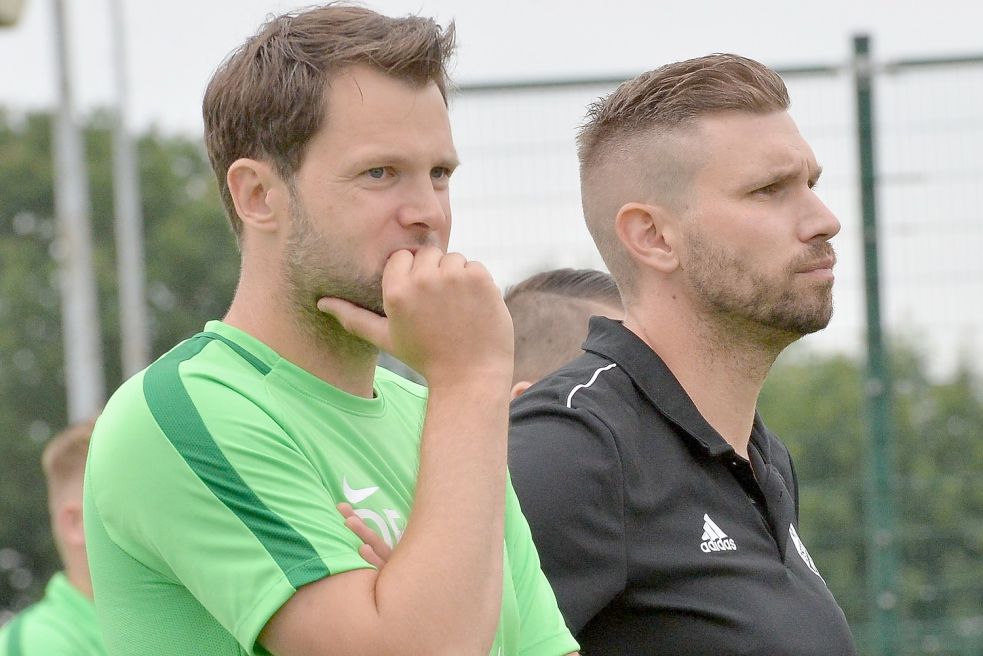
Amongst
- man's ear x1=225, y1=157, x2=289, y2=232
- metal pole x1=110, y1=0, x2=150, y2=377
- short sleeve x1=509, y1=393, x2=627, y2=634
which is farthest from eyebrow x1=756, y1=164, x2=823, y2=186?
metal pole x1=110, y1=0, x2=150, y2=377

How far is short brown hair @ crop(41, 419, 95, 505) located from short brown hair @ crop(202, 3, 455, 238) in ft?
10.3

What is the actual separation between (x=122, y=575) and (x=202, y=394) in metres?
0.28

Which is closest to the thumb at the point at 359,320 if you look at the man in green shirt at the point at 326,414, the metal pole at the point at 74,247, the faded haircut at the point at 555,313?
the man in green shirt at the point at 326,414

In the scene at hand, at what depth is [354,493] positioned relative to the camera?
2.19 meters

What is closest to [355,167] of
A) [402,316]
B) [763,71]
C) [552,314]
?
[402,316]

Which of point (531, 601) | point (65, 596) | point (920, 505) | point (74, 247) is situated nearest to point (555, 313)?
point (531, 601)

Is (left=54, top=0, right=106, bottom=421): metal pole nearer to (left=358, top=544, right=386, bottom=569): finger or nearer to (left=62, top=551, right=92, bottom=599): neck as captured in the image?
(left=62, top=551, right=92, bottom=599): neck

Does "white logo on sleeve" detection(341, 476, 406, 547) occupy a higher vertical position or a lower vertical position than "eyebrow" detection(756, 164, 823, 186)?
lower

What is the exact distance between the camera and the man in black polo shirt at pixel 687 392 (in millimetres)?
2840

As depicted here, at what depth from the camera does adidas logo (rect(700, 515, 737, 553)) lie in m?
2.94

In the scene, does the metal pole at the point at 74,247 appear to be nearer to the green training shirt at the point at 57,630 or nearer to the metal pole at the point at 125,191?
the metal pole at the point at 125,191

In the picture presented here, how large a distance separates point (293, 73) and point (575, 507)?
39.5 inches

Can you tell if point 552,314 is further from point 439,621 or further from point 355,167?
point 439,621

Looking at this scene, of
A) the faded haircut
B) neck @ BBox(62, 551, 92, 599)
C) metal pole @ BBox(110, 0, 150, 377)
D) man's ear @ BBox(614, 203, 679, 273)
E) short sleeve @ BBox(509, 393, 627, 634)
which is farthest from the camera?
metal pole @ BBox(110, 0, 150, 377)
